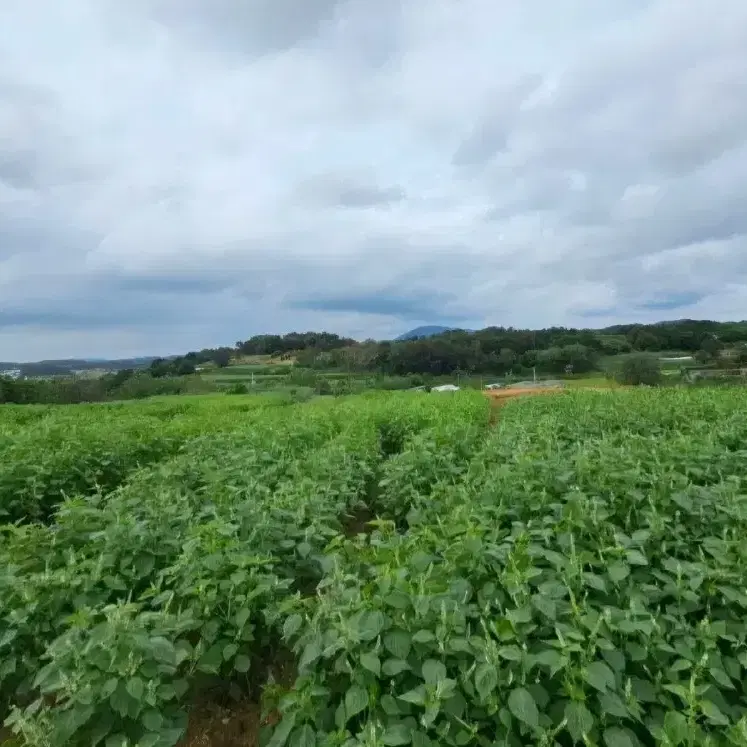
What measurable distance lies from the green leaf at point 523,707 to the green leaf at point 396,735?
0.40 m

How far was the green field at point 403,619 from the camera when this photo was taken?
2.23 meters

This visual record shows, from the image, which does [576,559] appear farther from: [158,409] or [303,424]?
[158,409]

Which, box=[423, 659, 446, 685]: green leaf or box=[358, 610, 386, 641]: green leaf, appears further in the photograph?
box=[358, 610, 386, 641]: green leaf

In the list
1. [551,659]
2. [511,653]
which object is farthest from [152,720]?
[551,659]

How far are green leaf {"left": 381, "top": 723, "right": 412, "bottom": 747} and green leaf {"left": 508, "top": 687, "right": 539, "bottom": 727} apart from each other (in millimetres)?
396

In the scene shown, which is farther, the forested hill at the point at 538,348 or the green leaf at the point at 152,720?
the forested hill at the point at 538,348

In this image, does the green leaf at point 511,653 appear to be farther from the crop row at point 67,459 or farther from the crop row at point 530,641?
the crop row at point 67,459

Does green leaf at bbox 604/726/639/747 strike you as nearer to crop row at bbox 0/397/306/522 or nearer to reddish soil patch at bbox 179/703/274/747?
reddish soil patch at bbox 179/703/274/747

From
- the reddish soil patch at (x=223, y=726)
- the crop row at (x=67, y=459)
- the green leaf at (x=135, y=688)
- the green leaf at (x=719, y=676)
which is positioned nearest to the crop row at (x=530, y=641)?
the green leaf at (x=719, y=676)

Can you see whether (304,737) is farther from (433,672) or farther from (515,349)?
(515,349)

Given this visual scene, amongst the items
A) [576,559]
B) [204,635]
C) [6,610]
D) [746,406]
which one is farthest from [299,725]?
[746,406]

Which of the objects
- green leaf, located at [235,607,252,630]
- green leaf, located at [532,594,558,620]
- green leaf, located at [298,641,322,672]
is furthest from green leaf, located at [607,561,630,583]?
green leaf, located at [235,607,252,630]

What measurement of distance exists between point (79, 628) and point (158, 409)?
2005 cm

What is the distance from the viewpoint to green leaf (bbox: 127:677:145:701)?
222cm
